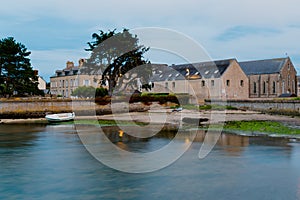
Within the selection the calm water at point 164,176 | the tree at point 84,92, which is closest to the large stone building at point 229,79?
the tree at point 84,92

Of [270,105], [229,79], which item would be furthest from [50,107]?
[229,79]

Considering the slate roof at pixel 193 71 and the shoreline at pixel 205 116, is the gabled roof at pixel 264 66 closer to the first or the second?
the slate roof at pixel 193 71

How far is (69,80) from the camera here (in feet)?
277

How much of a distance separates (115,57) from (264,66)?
38684 millimetres

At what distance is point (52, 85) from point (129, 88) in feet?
116

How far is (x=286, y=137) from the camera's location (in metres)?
23.9

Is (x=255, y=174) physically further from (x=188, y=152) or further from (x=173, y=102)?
(x=173, y=102)

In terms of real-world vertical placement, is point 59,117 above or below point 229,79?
below

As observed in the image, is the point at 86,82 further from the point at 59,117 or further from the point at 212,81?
the point at 59,117

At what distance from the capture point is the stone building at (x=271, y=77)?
7844 centimetres

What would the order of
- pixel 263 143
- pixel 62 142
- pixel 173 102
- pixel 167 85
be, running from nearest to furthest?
pixel 263 143 → pixel 62 142 → pixel 173 102 → pixel 167 85

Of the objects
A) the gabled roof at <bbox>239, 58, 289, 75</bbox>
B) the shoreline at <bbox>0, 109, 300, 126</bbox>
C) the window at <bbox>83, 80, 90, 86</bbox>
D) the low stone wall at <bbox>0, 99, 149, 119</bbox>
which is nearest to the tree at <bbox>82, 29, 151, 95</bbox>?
the low stone wall at <bbox>0, 99, 149, 119</bbox>

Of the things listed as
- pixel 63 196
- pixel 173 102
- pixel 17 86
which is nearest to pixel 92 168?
pixel 63 196

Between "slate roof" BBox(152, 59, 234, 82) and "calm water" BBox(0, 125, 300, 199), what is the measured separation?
5258 cm
